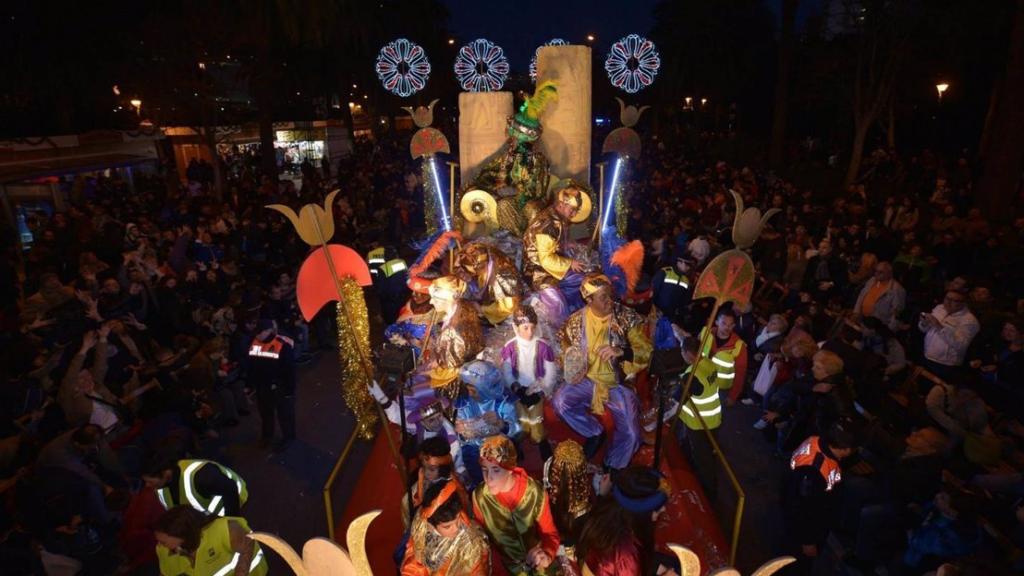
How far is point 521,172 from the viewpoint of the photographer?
331 inches

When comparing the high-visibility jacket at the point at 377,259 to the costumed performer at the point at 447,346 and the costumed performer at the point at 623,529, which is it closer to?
the costumed performer at the point at 447,346

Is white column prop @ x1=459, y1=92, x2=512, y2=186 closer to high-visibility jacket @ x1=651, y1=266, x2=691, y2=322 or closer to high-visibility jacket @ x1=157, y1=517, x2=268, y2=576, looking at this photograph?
high-visibility jacket @ x1=651, y1=266, x2=691, y2=322

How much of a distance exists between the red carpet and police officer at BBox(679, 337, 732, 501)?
17cm

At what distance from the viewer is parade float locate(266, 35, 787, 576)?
540cm

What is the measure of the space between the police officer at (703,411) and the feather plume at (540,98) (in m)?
3.94

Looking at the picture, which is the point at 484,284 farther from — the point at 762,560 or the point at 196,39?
the point at 196,39

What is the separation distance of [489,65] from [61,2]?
15.1 m

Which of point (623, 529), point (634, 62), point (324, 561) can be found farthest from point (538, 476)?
point (634, 62)

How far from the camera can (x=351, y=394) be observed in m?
7.02

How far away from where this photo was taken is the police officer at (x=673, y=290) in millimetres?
8992

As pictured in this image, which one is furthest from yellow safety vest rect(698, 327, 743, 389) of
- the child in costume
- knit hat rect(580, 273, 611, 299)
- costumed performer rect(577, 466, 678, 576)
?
costumed performer rect(577, 466, 678, 576)

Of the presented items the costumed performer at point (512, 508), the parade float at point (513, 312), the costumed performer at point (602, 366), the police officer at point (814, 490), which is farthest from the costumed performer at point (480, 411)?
the police officer at point (814, 490)

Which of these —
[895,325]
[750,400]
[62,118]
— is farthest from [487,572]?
[62,118]

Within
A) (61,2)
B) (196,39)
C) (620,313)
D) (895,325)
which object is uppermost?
(61,2)
